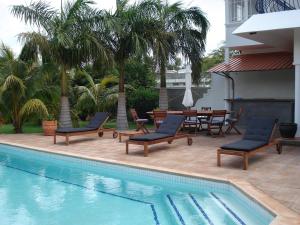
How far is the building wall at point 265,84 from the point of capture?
19.0 meters

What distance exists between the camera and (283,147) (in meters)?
12.3

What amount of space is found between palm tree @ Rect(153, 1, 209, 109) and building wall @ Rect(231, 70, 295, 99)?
2.59m

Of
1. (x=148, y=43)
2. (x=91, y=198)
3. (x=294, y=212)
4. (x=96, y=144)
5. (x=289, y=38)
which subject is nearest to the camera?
(x=294, y=212)

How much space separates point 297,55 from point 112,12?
8476 mm

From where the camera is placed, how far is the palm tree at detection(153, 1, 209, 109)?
18.5 m

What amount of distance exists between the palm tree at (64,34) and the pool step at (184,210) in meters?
9.74

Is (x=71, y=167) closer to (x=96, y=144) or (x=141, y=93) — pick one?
(x=96, y=144)

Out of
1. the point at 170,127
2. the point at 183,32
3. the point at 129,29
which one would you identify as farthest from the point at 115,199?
the point at 183,32

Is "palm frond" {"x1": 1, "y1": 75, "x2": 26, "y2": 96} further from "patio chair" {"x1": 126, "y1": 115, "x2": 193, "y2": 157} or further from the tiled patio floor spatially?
"patio chair" {"x1": 126, "y1": 115, "x2": 193, "y2": 157}

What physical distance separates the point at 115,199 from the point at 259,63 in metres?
12.8

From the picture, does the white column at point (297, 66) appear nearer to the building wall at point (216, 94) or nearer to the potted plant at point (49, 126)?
the building wall at point (216, 94)

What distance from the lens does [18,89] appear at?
17.2 m

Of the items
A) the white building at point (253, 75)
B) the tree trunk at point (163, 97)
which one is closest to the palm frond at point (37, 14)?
the tree trunk at point (163, 97)

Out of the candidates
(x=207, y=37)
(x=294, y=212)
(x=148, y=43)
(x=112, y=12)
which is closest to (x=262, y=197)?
(x=294, y=212)
